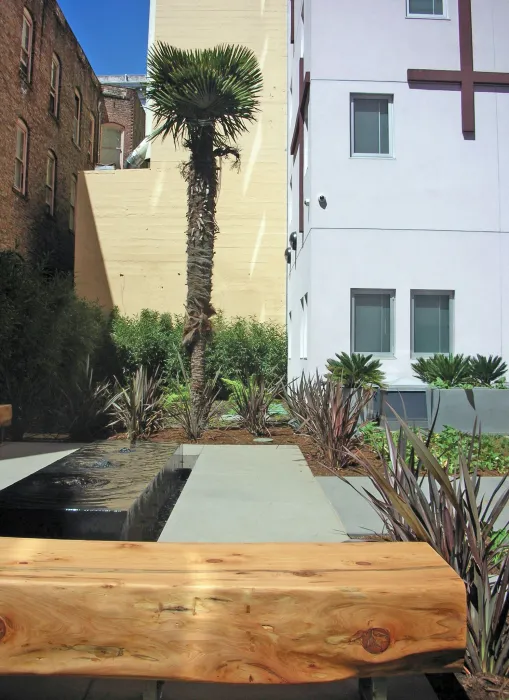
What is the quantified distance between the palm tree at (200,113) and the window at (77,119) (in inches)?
522

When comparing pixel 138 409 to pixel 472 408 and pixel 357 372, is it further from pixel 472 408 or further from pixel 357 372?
pixel 472 408

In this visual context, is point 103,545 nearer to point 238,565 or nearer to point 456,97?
point 238,565

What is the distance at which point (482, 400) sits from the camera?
864 cm

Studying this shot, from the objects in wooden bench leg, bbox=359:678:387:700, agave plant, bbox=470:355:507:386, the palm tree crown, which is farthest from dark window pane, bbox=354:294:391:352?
wooden bench leg, bbox=359:678:387:700

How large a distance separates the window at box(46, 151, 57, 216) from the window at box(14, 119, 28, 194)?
1.84m

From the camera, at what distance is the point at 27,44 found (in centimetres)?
1778

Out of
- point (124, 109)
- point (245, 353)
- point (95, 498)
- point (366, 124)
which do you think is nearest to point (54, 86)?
point (124, 109)

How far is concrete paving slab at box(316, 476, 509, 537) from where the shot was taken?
4758 millimetres

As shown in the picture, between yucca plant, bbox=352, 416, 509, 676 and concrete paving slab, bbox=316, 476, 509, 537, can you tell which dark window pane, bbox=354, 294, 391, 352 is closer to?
concrete paving slab, bbox=316, 476, 509, 537

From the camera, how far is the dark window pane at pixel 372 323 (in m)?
10.3

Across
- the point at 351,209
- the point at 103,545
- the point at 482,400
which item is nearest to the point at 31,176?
the point at 351,209

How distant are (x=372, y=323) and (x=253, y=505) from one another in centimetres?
577

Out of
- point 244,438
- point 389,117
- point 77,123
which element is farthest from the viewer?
point 77,123

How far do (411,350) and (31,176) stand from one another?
542 inches
